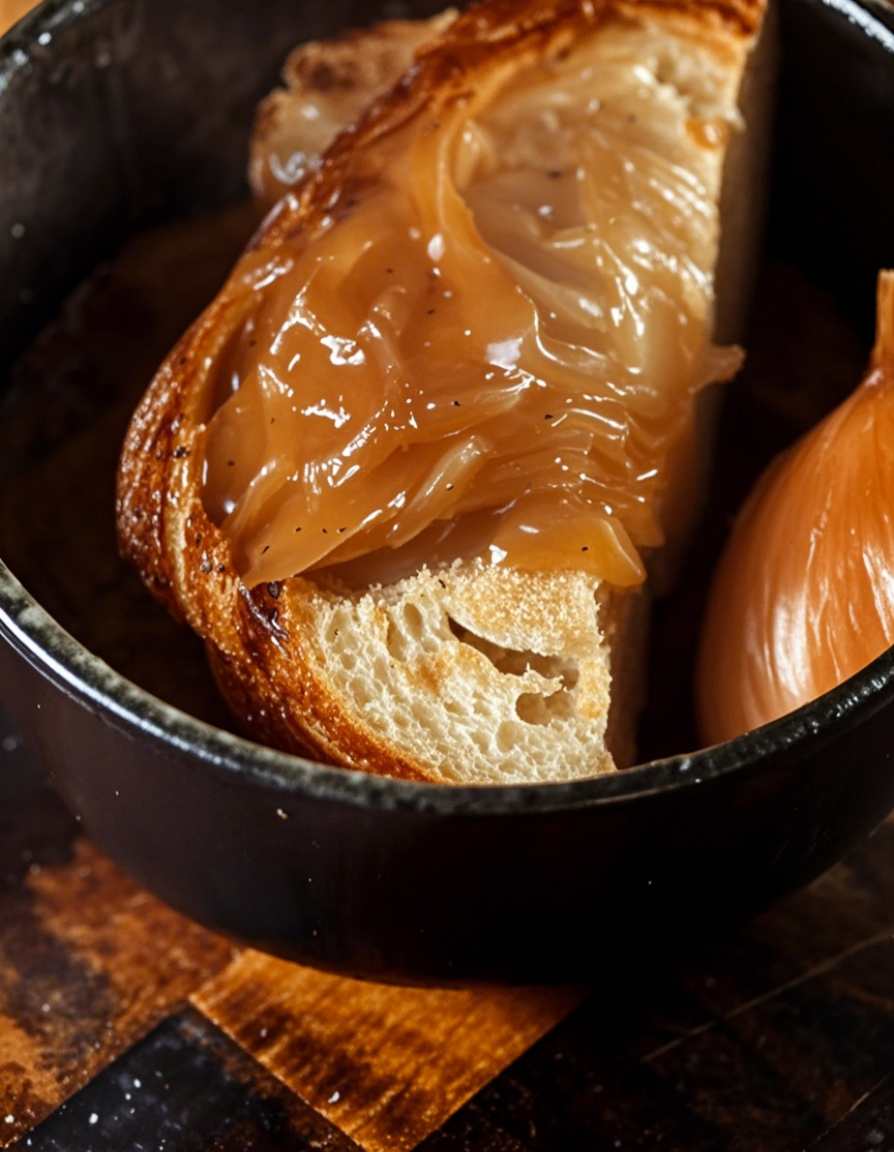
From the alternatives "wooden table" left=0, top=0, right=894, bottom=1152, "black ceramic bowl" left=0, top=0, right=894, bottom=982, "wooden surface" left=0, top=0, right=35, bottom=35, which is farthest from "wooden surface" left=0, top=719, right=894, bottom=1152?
"wooden surface" left=0, top=0, right=35, bottom=35

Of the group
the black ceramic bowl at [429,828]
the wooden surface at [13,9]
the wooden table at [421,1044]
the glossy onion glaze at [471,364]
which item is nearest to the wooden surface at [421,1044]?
the wooden table at [421,1044]

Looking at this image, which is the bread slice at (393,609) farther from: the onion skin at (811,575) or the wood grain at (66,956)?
the wood grain at (66,956)

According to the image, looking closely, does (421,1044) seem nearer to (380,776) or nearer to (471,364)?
(380,776)

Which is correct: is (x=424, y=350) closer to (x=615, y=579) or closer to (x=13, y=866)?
(x=615, y=579)

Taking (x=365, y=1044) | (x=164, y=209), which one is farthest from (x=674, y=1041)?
(x=164, y=209)

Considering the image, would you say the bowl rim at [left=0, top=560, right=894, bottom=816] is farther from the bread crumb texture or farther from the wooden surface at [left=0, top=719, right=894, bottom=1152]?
the wooden surface at [left=0, top=719, right=894, bottom=1152]

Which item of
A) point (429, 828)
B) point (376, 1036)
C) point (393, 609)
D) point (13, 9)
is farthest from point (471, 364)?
point (13, 9)
